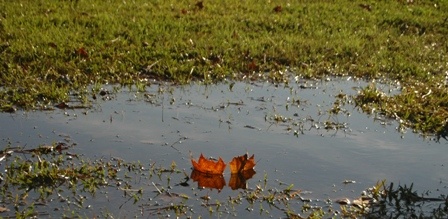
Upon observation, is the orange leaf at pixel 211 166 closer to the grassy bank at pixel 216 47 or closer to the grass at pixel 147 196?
the grass at pixel 147 196

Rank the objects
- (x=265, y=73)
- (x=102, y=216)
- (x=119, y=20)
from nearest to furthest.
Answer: (x=102, y=216) < (x=265, y=73) < (x=119, y=20)

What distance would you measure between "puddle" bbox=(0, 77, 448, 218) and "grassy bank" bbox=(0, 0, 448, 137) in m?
0.30

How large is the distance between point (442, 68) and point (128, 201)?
164 inches

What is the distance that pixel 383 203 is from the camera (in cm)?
417

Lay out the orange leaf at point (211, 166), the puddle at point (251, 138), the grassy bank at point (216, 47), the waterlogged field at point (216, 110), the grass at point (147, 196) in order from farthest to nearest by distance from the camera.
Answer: the grassy bank at point (216, 47) < the puddle at point (251, 138) < the orange leaf at point (211, 166) < the waterlogged field at point (216, 110) < the grass at point (147, 196)

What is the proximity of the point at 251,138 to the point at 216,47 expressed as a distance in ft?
7.73

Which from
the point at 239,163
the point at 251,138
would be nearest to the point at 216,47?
the point at 251,138

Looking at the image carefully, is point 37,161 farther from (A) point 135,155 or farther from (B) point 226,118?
(B) point 226,118

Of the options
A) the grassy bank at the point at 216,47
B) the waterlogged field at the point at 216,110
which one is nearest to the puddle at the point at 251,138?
the waterlogged field at the point at 216,110

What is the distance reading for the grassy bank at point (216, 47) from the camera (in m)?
6.08

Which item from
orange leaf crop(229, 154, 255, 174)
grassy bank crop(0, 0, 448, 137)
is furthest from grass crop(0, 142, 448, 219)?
grassy bank crop(0, 0, 448, 137)

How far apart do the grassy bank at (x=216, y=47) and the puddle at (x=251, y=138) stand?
0.99 feet

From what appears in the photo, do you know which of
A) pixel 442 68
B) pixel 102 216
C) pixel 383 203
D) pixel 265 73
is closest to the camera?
pixel 102 216

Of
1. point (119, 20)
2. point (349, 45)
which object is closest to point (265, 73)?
point (349, 45)
